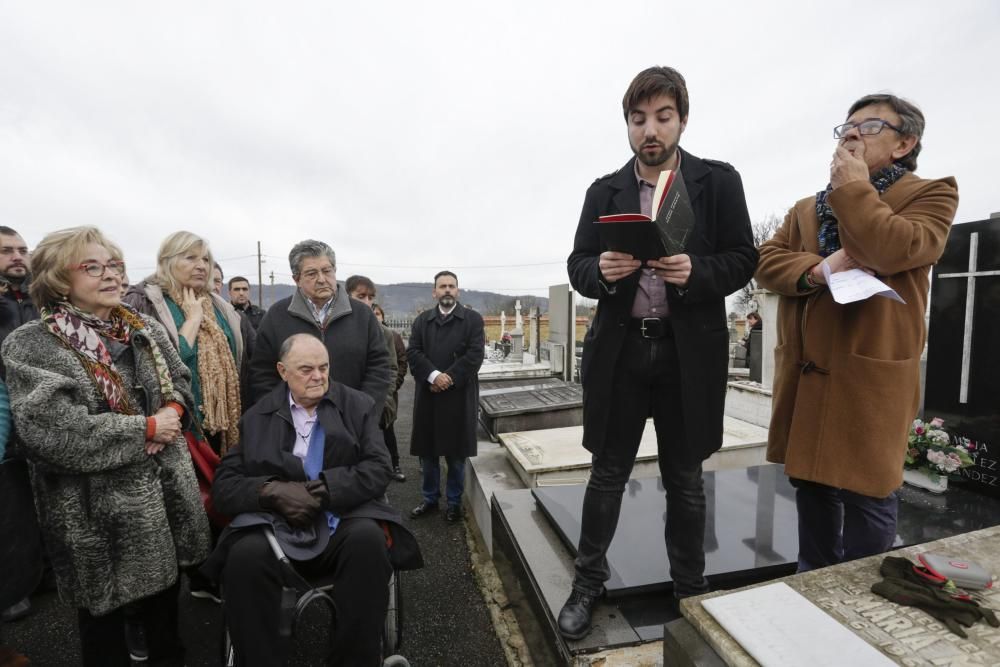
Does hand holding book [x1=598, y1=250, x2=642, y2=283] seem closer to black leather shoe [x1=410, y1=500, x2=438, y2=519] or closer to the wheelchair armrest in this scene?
the wheelchair armrest

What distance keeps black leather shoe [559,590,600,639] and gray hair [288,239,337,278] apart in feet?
7.42

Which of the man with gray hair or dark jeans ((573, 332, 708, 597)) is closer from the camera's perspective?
dark jeans ((573, 332, 708, 597))

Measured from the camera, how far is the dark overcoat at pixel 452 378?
4.06 meters

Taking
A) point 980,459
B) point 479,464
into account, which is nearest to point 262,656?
point 479,464

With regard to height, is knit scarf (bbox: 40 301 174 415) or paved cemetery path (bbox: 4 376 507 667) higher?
knit scarf (bbox: 40 301 174 415)

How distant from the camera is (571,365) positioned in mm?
9078

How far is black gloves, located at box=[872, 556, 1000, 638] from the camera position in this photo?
4.22ft

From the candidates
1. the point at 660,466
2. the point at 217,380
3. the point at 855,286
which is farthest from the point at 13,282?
the point at 855,286

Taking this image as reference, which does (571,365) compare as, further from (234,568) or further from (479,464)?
(234,568)

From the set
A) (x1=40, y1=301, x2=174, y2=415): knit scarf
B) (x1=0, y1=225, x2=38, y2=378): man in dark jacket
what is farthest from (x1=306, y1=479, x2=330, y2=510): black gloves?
(x1=0, y1=225, x2=38, y2=378): man in dark jacket

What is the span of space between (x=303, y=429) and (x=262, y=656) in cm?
94

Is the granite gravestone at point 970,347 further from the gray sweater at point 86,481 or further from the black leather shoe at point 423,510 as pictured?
the gray sweater at point 86,481

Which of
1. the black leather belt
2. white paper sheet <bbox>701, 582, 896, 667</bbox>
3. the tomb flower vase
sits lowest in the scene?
the tomb flower vase

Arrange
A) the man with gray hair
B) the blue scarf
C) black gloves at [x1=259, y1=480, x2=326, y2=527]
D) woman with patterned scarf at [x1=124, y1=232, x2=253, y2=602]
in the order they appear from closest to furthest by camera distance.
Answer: black gloves at [x1=259, y1=480, x2=326, y2=527] → the blue scarf → woman with patterned scarf at [x1=124, y1=232, x2=253, y2=602] → the man with gray hair
